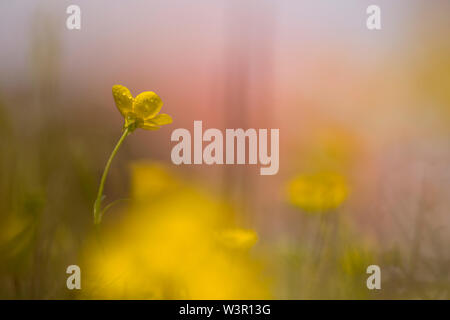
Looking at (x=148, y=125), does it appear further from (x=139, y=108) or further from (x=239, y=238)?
(x=239, y=238)

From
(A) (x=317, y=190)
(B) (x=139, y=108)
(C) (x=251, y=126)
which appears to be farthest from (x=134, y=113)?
(A) (x=317, y=190)

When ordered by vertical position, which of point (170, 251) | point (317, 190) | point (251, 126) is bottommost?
point (170, 251)

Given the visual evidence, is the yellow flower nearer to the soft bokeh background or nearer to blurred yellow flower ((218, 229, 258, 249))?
the soft bokeh background

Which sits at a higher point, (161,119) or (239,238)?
(161,119)

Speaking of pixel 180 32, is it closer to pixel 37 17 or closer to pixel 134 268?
pixel 37 17

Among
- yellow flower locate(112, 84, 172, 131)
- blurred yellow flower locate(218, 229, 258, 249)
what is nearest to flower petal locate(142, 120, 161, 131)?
yellow flower locate(112, 84, 172, 131)

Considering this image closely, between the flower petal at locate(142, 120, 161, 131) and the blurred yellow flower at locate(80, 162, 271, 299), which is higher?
the flower petal at locate(142, 120, 161, 131)

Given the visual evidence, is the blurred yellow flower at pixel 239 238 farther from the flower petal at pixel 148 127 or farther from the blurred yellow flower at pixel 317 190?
the flower petal at pixel 148 127
